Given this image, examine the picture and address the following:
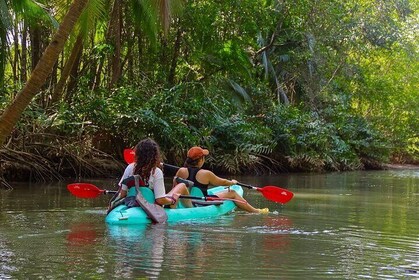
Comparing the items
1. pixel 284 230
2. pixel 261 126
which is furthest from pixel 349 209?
pixel 261 126

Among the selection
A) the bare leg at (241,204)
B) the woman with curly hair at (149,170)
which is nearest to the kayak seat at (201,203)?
the bare leg at (241,204)

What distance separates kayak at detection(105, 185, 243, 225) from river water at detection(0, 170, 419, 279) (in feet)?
0.53

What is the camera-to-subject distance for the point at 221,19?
22141 mm

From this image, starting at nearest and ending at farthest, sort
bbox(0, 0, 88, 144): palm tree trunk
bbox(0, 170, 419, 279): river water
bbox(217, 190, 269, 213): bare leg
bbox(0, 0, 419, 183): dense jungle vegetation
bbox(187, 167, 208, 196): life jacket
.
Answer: bbox(0, 170, 419, 279): river water < bbox(0, 0, 88, 144): palm tree trunk < bbox(187, 167, 208, 196): life jacket < bbox(217, 190, 269, 213): bare leg < bbox(0, 0, 419, 183): dense jungle vegetation

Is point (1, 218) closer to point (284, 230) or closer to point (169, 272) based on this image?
point (284, 230)

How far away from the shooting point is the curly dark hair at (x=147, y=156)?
30.4ft

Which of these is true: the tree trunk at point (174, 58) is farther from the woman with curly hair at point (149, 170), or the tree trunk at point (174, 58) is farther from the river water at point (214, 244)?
the woman with curly hair at point (149, 170)

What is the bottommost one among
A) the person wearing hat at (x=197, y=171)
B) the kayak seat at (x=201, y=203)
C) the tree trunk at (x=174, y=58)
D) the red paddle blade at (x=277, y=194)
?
the kayak seat at (x=201, y=203)

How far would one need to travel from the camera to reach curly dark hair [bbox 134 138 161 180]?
9.26m

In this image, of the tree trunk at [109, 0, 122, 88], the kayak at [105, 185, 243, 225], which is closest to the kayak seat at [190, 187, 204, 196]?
the kayak at [105, 185, 243, 225]

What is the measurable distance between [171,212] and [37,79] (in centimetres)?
237

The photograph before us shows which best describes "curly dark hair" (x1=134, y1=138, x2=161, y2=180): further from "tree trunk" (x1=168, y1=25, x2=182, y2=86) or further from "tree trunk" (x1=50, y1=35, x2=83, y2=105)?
"tree trunk" (x1=168, y1=25, x2=182, y2=86)

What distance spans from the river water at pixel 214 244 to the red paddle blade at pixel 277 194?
0.23m

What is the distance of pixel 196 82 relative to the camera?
823 inches
